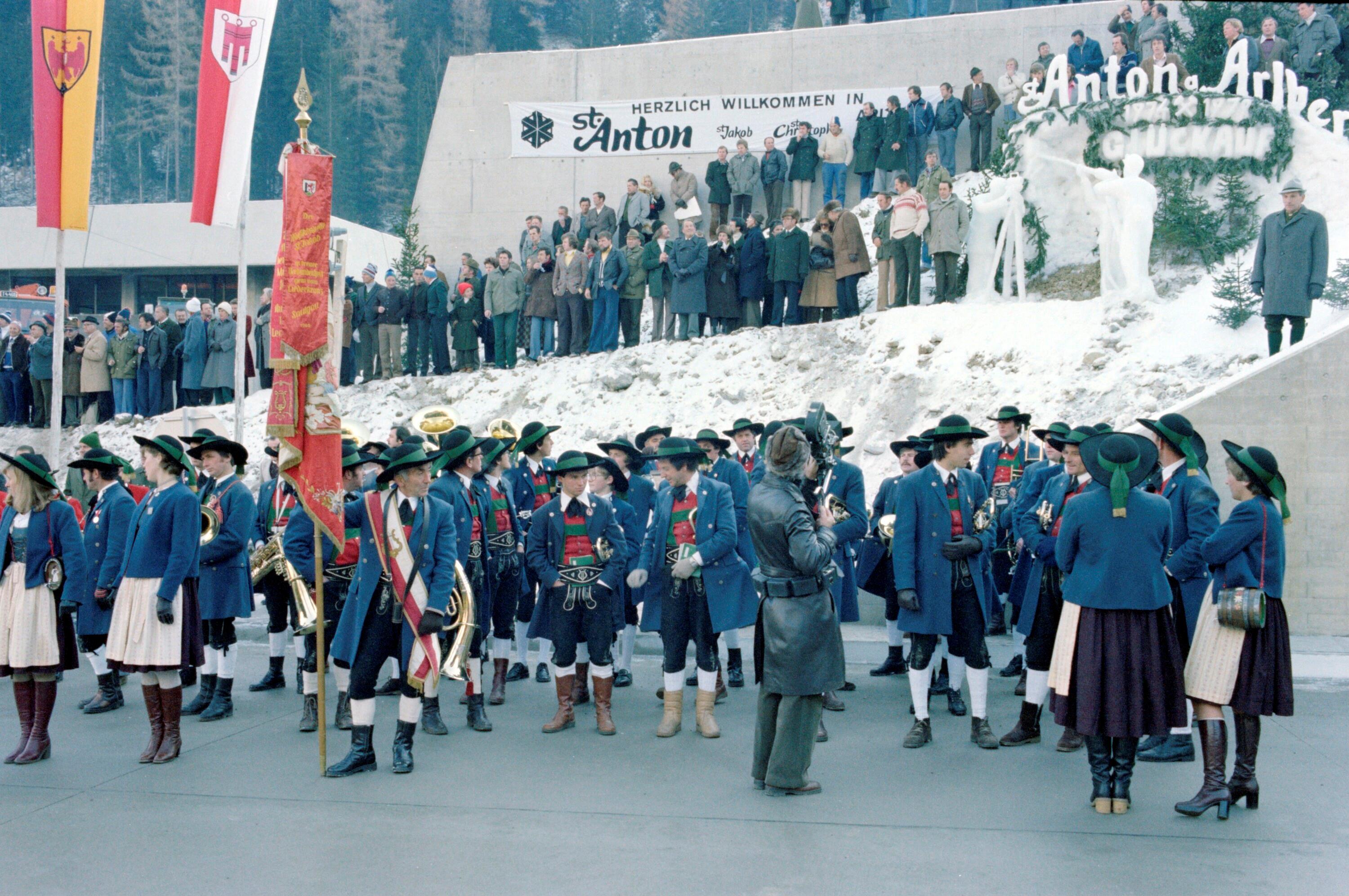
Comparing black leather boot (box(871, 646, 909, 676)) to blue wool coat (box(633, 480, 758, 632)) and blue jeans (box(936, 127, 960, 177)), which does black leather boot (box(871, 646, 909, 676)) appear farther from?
blue jeans (box(936, 127, 960, 177))

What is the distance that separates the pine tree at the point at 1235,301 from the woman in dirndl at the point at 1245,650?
32.1 ft

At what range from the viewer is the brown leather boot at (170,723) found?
7105mm

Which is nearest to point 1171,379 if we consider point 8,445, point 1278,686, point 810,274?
point 810,274

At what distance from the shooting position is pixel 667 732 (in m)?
→ 7.77

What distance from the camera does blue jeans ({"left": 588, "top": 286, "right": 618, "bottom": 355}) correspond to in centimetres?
1928

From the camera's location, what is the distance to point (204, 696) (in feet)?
28.2

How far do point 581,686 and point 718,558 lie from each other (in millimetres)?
1737

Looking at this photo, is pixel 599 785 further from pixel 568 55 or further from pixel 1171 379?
pixel 568 55

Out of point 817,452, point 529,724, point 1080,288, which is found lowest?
point 529,724

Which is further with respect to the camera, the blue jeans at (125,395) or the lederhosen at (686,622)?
the blue jeans at (125,395)

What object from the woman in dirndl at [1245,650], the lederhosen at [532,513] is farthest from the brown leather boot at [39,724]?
the woman in dirndl at [1245,650]

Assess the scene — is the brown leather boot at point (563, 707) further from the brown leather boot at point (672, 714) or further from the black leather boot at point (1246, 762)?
the black leather boot at point (1246, 762)

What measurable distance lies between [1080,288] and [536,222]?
9.33m

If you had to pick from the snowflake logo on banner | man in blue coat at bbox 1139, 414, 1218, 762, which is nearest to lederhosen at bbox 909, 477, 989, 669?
man in blue coat at bbox 1139, 414, 1218, 762
